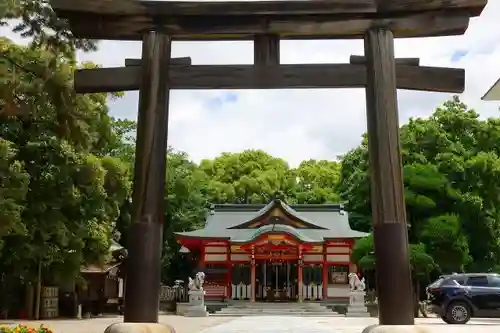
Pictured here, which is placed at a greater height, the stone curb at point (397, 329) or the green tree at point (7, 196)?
the green tree at point (7, 196)

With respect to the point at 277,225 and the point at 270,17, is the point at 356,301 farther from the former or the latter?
the point at 270,17

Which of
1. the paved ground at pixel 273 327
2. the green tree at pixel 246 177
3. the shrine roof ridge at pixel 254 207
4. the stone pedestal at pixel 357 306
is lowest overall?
the paved ground at pixel 273 327

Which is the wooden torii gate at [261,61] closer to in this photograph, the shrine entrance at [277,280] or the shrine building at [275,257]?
the shrine building at [275,257]

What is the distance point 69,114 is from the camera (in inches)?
437

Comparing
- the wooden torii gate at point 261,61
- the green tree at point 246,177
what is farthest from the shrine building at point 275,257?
the wooden torii gate at point 261,61

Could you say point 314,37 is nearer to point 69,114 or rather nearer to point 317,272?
point 69,114

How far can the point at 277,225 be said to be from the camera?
106 ft

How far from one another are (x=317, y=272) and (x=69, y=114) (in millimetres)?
24399

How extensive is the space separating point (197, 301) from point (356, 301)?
780 centimetres

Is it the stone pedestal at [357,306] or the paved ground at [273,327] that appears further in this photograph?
the stone pedestal at [357,306]

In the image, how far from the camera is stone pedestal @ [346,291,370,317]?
28078mm

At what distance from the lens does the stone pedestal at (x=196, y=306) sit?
27797 millimetres

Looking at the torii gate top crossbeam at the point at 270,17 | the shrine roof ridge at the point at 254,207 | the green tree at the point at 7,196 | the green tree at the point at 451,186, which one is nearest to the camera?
the torii gate top crossbeam at the point at 270,17

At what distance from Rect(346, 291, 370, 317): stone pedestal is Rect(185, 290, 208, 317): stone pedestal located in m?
6.96
